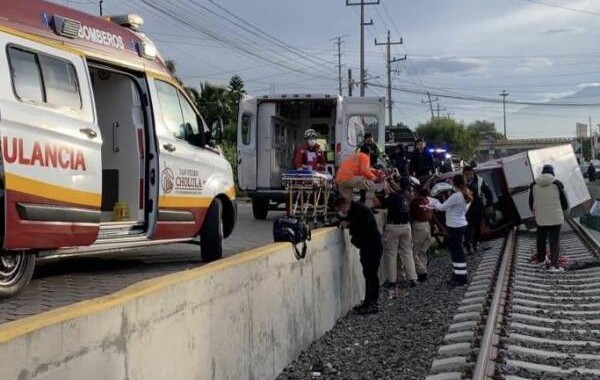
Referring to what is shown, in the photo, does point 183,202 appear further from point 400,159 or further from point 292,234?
point 400,159

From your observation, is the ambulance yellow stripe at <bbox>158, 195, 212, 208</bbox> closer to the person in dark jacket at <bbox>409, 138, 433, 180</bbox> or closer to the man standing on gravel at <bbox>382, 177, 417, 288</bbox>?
the man standing on gravel at <bbox>382, 177, 417, 288</bbox>

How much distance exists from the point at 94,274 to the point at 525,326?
4.84m

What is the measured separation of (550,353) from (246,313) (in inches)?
120

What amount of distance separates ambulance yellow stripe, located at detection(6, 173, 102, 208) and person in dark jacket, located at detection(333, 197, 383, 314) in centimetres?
345

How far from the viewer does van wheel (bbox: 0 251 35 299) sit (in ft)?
20.4

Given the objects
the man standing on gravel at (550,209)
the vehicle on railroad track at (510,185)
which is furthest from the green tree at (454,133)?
the man standing on gravel at (550,209)

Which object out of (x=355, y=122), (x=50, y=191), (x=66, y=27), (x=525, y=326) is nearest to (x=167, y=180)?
(x=66, y=27)

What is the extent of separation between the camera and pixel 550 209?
12539mm

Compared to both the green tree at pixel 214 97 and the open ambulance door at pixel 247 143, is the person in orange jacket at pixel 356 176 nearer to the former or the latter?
the open ambulance door at pixel 247 143

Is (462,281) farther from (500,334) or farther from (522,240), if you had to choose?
(522,240)

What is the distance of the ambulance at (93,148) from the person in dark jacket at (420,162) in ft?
23.7

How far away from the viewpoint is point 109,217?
818 centimetres

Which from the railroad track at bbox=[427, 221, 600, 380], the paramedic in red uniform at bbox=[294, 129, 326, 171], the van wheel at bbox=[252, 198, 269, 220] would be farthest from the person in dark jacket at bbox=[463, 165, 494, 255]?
the van wheel at bbox=[252, 198, 269, 220]

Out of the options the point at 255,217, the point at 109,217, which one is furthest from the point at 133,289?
the point at 255,217
